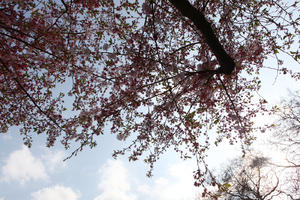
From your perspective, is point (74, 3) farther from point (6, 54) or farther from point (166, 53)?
point (166, 53)

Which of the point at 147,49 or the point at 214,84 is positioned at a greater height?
the point at 147,49

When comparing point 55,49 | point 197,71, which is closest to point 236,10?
point 197,71

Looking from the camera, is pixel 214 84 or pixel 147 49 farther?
pixel 214 84

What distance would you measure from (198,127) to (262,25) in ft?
12.5

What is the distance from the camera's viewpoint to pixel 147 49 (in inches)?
179

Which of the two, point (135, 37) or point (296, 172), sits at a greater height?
point (135, 37)

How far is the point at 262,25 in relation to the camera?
14.6 feet

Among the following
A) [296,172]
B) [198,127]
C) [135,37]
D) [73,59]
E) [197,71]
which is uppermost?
[73,59]

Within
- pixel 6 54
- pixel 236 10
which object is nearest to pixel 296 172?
pixel 236 10

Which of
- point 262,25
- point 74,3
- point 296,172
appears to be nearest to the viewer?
point 262,25

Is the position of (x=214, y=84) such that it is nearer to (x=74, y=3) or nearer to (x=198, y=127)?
(x=198, y=127)

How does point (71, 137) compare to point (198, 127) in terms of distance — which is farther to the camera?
point (198, 127)

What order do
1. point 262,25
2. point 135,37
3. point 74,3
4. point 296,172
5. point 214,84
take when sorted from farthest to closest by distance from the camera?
1. point 296,172
2. point 214,84
3. point 74,3
4. point 135,37
5. point 262,25

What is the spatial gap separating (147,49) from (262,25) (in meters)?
3.42
